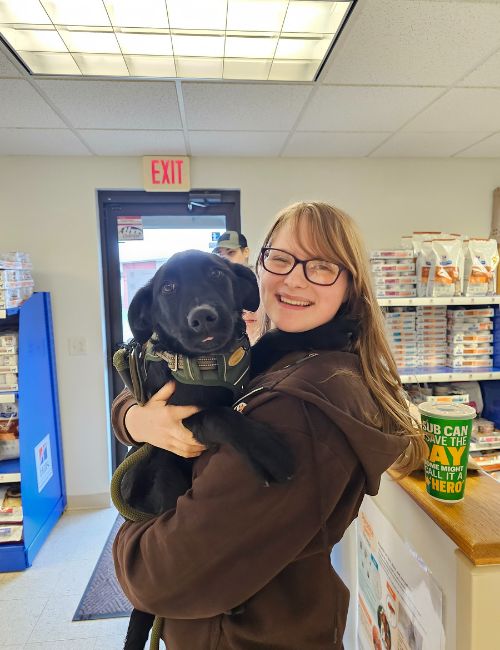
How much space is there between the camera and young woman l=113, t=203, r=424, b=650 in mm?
615

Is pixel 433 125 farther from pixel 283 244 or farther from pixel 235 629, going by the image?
pixel 235 629

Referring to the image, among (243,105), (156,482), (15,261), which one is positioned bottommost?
(156,482)

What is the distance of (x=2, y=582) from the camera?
7.41 feet

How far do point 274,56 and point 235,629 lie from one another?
1.98 m

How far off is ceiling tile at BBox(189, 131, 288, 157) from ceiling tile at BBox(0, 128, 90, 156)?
72 centimetres

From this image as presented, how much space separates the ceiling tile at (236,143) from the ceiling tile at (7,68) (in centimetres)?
93

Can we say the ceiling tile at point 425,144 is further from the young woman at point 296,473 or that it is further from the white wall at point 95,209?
the young woman at point 296,473

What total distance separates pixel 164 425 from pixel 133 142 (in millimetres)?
2251

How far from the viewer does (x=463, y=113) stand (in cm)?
227

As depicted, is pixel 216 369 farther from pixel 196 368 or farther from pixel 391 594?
pixel 391 594

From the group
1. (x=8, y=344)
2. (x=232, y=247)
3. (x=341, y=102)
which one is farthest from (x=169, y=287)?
(x=8, y=344)

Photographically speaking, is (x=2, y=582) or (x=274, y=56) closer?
(x=274, y=56)

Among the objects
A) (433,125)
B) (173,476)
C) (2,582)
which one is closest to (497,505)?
(173,476)

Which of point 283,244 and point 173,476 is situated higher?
point 283,244
